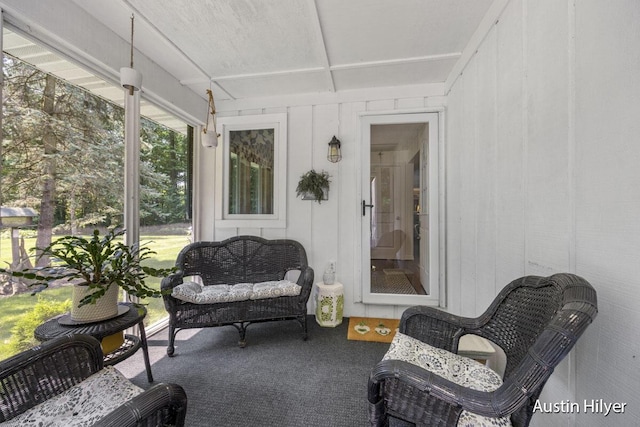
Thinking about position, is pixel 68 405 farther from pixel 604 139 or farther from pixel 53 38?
pixel 604 139

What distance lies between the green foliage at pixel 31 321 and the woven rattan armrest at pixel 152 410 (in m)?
1.54

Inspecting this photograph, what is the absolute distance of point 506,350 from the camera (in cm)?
125

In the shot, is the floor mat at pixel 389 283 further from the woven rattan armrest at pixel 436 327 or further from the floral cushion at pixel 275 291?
the woven rattan armrest at pixel 436 327

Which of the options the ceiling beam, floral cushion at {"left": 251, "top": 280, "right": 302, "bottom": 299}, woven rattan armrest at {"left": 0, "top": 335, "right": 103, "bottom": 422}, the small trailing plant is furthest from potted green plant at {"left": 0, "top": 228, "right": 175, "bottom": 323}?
the ceiling beam

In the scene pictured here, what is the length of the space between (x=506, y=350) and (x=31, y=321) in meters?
2.86

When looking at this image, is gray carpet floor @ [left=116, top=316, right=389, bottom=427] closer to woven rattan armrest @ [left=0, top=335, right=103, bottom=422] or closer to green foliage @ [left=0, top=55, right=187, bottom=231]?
woven rattan armrest @ [left=0, top=335, right=103, bottom=422]

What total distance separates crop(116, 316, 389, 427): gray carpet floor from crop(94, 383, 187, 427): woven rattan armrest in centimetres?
75

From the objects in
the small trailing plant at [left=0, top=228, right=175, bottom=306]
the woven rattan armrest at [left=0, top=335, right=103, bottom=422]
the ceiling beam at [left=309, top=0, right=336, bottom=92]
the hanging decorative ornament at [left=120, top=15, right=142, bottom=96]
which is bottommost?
the woven rattan armrest at [left=0, top=335, right=103, bottom=422]

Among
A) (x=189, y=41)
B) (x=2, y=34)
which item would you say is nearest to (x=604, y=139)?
(x=189, y=41)

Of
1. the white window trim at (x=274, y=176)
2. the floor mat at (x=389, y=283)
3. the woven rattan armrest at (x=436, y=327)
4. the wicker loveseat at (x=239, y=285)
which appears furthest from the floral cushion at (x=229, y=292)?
the woven rattan armrest at (x=436, y=327)

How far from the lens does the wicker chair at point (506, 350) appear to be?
823 millimetres

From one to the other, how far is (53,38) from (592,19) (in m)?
2.97

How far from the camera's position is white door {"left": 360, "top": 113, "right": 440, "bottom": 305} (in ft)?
9.72

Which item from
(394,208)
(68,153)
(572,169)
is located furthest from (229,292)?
(572,169)
